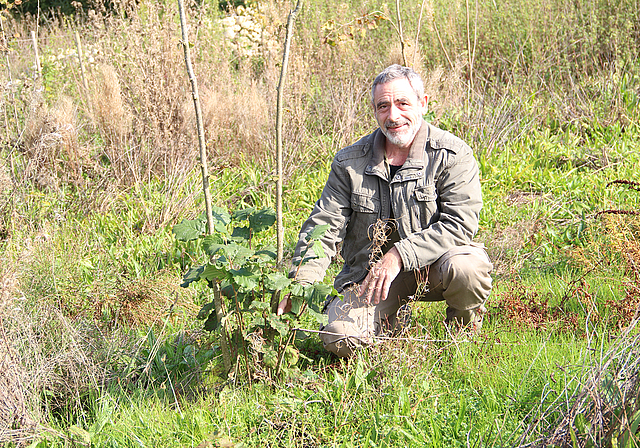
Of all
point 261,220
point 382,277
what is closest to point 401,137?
point 382,277

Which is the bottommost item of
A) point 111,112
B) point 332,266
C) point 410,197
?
point 332,266

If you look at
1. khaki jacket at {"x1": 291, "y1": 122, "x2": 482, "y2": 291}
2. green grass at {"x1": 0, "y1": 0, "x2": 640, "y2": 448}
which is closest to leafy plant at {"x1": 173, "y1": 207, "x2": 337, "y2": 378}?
green grass at {"x1": 0, "y1": 0, "x2": 640, "y2": 448}

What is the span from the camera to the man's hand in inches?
109

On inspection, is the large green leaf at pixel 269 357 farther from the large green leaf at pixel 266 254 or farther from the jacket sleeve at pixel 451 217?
the jacket sleeve at pixel 451 217

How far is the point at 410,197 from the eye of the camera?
122 inches

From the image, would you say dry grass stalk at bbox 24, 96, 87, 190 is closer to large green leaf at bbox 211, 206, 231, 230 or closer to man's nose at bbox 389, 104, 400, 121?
large green leaf at bbox 211, 206, 231, 230

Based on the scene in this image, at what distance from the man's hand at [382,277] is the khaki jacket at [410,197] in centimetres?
13

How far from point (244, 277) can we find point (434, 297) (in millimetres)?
1333

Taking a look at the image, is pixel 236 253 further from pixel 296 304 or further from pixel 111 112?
pixel 111 112

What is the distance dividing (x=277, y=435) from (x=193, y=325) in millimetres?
1320

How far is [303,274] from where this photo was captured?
2.73 metres

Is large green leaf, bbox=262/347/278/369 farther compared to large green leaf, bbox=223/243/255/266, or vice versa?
large green leaf, bbox=262/347/278/369

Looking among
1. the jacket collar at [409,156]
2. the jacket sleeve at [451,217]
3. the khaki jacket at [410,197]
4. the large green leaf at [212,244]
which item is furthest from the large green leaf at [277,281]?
the jacket collar at [409,156]

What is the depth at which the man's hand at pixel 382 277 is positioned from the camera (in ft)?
9.08
